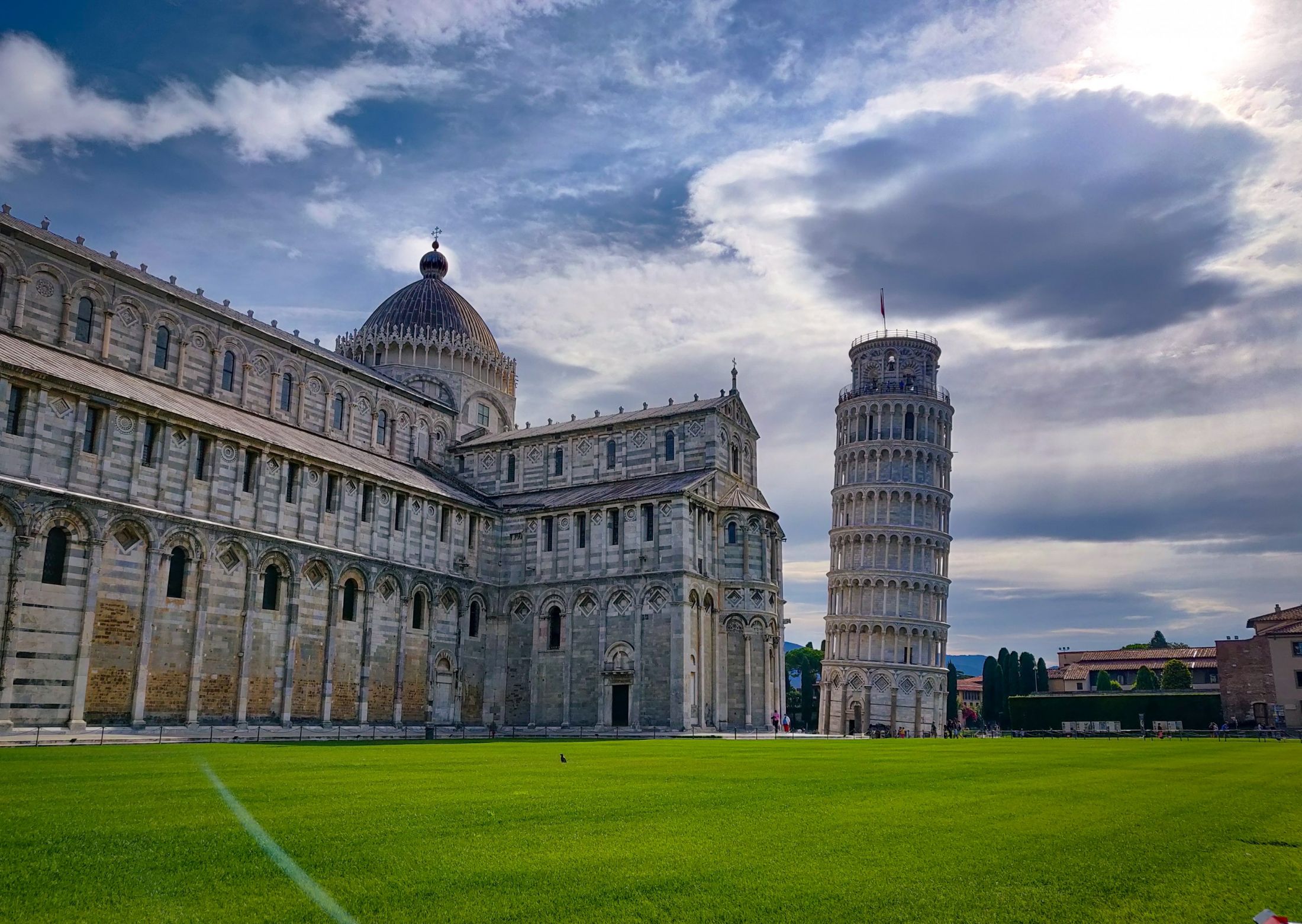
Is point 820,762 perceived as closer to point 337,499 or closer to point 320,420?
point 337,499

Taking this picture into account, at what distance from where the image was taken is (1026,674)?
368ft

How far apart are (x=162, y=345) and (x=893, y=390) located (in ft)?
223

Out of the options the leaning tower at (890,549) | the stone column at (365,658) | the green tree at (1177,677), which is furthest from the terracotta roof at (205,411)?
the green tree at (1177,677)

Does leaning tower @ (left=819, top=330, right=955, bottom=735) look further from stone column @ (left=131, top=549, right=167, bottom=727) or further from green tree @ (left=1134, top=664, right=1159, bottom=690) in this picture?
stone column @ (left=131, top=549, right=167, bottom=727)

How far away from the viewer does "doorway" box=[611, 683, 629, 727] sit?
56031mm

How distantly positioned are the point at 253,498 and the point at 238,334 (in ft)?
42.0

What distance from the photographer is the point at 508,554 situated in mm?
61562

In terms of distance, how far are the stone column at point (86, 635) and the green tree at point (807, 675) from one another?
73695mm

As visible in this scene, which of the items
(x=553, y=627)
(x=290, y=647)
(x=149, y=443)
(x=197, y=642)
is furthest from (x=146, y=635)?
(x=553, y=627)

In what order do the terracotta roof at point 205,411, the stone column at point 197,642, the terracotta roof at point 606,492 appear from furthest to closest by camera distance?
the terracotta roof at point 606,492, the stone column at point 197,642, the terracotta roof at point 205,411

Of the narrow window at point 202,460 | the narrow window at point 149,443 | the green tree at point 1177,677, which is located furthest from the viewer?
the green tree at point 1177,677

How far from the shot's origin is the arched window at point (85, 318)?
47.3 m

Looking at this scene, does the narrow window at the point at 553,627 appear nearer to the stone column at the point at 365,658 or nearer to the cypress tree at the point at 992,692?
the stone column at the point at 365,658

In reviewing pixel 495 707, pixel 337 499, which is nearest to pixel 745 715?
pixel 495 707
